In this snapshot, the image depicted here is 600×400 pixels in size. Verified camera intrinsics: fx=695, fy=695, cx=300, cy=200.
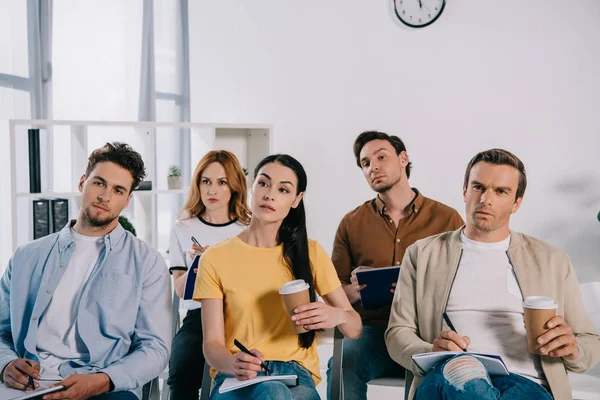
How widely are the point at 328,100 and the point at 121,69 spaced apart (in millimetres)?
1431

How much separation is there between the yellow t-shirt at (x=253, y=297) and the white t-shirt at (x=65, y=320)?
1.23 feet

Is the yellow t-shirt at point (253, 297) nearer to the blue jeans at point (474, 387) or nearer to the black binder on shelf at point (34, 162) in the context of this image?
the blue jeans at point (474, 387)

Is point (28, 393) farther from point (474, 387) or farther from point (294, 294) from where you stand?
point (474, 387)

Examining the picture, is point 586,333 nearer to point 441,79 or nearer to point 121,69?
point 441,79

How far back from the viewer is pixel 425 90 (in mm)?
4375

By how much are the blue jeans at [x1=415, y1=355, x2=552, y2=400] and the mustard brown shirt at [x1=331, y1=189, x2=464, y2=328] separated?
81 centimetres

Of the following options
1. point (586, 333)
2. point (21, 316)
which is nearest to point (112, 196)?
point (21, 316)

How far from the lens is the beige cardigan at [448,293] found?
6.67 ft

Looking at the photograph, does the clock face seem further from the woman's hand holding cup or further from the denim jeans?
the woman's hand holding cup

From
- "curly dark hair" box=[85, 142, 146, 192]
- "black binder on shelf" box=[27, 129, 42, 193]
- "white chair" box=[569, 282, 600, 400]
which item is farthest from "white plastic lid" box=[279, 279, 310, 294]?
"black binder on shelf" box=[27, 129, 42, 193]

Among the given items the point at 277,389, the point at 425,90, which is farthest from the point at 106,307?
the point at 425,90

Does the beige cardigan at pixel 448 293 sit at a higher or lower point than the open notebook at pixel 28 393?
higher

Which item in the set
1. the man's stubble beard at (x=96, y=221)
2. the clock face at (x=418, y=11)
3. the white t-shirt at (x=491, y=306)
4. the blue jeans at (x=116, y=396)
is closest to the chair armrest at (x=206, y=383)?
the blue jeans at (x=116, y=396)

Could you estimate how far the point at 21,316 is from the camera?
2141 mm
